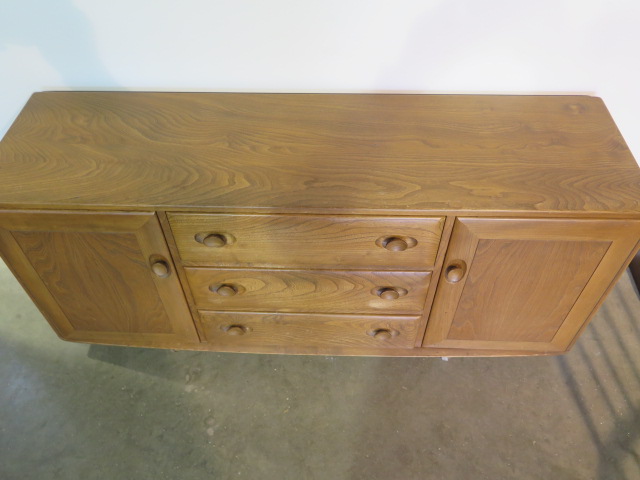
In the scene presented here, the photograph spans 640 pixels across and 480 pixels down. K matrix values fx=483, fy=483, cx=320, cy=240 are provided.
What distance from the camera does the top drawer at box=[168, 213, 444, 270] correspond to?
943mm

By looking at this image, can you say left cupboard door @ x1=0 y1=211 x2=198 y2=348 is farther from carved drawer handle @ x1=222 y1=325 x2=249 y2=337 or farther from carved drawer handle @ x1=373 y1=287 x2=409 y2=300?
carved drawer handle @ x1=373 y1=287 x2=409 y2=300

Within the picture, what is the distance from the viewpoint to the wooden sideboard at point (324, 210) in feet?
3.06

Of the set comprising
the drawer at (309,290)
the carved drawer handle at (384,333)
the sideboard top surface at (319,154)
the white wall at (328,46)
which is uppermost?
the white wall at (328,46)

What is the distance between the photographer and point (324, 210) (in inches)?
36.0

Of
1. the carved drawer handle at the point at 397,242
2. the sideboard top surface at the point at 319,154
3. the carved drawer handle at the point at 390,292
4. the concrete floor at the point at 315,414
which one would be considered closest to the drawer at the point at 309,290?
the carved drawer handle at the point at 390,292

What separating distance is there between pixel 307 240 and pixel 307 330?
0.37 meters

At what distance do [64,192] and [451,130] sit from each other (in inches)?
31.8

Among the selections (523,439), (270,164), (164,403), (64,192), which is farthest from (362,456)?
(64,192)

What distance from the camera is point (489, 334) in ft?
4.09

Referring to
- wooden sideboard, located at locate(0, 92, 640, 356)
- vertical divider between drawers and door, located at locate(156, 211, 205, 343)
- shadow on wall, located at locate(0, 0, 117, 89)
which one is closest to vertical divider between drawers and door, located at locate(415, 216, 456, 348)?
wooden sideboard, located at locate(0, 92, 640, 356)

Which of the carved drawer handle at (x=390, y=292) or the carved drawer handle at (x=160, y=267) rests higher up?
the carved drawer handle at (x=160, y=267)

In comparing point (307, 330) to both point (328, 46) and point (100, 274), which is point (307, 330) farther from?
point (328, 46)

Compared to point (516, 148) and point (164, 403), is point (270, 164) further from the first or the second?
point (164, 403)

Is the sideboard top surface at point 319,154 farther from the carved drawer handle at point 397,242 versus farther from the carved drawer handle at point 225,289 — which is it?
the carved drawer handle at point 225,289
